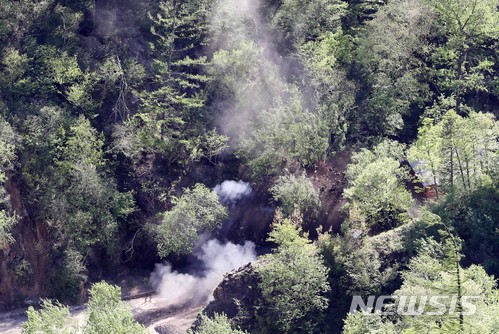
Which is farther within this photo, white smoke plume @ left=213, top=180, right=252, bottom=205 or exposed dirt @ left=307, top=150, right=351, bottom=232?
white smoke plume @ left=213, top=180, right=252, bottom=205

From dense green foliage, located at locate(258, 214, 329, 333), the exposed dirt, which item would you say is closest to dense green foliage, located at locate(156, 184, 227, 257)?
the exposed dirt

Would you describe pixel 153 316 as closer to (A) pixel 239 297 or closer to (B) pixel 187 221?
(B) pixel 187 221

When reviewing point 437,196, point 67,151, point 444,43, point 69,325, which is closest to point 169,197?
point 67,151

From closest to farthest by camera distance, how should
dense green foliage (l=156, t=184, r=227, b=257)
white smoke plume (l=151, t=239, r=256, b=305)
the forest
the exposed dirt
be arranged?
the forest < dense green foliage (l=156, t=184, r=227, b=257) < white smoke plume (l=151, t=239, r=256, b=305) < the exposed dirt

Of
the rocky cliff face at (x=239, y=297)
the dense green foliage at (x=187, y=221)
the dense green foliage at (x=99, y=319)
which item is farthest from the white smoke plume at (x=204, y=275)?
the dense green foliage at (x=99, y=319)

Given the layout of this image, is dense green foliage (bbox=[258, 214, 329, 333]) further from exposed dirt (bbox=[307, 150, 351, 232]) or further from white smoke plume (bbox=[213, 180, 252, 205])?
white smoke plume (bbox=[213, 180, 252, 205])

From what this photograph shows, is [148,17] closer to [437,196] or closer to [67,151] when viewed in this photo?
[67,151]

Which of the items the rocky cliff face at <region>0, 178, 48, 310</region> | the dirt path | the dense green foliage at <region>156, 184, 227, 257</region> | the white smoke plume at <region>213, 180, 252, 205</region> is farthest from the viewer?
the white smoke plume at <region>213, 180, 252, 205</region>
